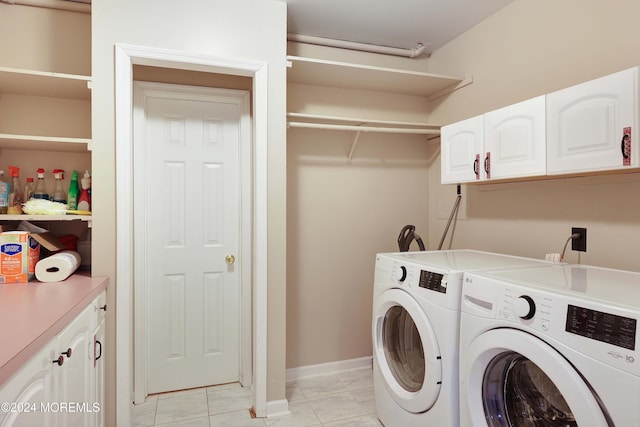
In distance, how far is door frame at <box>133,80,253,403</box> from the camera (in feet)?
8.04

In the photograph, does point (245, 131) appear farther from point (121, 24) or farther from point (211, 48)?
point (121, 24)

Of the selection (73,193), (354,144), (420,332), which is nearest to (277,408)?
(420,332)

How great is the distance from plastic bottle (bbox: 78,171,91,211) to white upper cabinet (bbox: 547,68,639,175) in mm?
2419

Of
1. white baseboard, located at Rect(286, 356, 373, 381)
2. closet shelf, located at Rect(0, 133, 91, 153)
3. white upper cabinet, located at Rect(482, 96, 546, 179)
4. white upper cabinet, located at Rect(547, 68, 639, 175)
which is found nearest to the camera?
white upper cabinet, located at Rect(547, 68, 639, 175)

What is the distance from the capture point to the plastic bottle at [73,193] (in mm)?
2115

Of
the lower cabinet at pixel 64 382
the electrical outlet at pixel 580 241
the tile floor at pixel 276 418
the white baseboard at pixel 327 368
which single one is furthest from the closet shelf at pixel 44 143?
the electrical outlet at pixel 580 241

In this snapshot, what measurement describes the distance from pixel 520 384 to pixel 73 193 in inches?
93.8

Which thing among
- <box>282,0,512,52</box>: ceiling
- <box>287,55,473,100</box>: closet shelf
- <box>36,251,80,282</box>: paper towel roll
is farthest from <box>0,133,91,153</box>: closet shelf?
<box>282,0,512,52</box>: ceiling

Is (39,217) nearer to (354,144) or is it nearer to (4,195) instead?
(4,195)

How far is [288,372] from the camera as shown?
278 cm

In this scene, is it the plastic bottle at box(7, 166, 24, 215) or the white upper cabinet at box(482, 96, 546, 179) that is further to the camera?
the plastic bottle at box(7, 166, 24, 215)

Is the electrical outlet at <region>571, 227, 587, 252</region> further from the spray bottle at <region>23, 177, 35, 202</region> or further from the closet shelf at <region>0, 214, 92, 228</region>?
the spray bottle at <region>23, 177, 35, 202</region>

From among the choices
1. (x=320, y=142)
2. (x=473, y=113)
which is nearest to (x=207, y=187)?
(x=320, y=142)

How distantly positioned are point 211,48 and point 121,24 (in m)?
0.46
